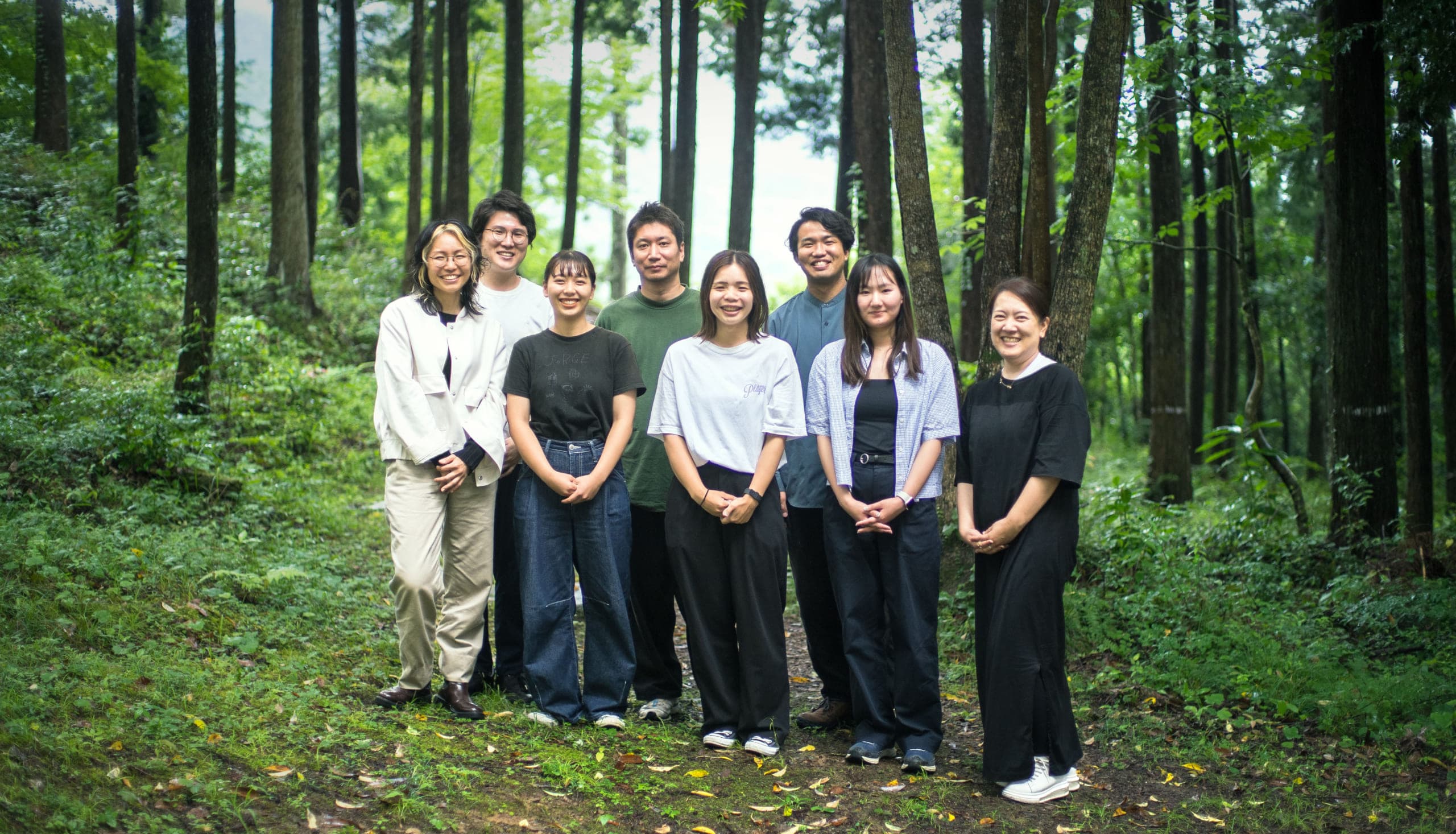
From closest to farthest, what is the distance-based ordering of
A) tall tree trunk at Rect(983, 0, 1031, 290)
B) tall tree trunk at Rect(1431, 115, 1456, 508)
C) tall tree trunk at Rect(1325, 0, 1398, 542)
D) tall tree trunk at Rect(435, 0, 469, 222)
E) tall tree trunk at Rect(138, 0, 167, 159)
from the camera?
tall tree trunk at Rect(983, 0, 1031, 290), tall tree trunk at Rect(1325, 0, 1398, 542), tall tree trunk at Rect(1431, 115, 1456, 508), tall tree trunk at Rect(435, 0, 469, 222), tall tree trunk at Rect(138, 0, 167, 159)

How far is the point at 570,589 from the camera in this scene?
4.65m

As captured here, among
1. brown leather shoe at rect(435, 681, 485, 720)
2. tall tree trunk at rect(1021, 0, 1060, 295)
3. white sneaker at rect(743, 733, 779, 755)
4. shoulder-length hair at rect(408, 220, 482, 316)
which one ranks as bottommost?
white sneaker at rect(743, 733, 779, 755)

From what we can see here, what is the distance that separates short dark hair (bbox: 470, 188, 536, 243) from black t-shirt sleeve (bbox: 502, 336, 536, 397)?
0.67 m

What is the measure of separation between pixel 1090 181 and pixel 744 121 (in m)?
7.93

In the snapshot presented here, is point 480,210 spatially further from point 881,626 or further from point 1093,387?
point 1093,387

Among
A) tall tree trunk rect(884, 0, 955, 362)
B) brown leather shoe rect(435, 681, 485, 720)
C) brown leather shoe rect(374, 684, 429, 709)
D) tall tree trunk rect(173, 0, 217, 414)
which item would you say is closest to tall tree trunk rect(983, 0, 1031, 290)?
tall tree trunk rect(884, 0, 955, 362)

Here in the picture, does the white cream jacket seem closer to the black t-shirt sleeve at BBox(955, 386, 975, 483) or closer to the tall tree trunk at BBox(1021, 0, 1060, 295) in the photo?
the black t-shirt sleeve at BBox(955, 386, 975, 483)

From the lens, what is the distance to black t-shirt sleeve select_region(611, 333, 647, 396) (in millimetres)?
4598

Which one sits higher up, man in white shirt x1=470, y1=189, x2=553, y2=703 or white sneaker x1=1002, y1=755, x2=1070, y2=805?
man in white shirt x1=470, y1=189, x2=553, y2=703

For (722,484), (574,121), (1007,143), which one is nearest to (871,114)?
(1007,143)

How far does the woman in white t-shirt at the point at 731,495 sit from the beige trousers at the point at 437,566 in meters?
0.90

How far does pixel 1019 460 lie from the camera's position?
163 inches

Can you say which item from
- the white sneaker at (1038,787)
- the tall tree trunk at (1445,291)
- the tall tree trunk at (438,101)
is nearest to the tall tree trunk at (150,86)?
the tall tree trunk at (438,101)

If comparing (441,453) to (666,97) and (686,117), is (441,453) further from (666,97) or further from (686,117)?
(666,97)
